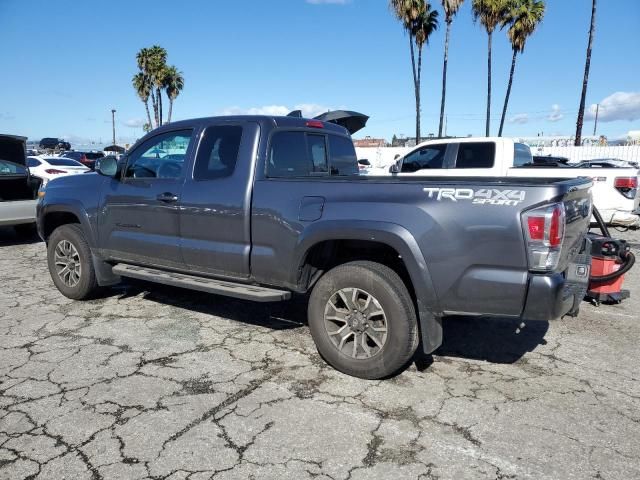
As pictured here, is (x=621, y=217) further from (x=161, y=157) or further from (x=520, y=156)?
(x=161, y=157)

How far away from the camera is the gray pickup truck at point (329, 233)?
301 centimetres

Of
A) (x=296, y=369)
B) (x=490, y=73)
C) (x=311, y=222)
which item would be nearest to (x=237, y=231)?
(x=311, y=222)

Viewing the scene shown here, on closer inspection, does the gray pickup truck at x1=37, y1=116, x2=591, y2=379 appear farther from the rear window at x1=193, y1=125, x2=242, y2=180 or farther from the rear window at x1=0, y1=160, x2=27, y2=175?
the rear window at x1=0, y1=160, x2=27, y2=175

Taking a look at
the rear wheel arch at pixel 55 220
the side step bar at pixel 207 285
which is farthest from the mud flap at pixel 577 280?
the rear wheel arch at pixel 55 220

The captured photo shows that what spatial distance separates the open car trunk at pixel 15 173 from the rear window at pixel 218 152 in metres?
6.07

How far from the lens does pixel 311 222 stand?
3627mm

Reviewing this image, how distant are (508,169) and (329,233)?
633 centimetres

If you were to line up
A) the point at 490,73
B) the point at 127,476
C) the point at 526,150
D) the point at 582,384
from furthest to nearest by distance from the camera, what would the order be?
the point at 490,73, the point at 526,150, the point at 582,384, the point at 127,476

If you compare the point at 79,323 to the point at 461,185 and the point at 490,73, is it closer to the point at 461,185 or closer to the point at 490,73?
the point at 461,185

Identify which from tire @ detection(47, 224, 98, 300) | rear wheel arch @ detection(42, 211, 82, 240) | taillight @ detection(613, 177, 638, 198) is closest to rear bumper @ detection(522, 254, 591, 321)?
tire @ detection(47, 224, 98, 300)

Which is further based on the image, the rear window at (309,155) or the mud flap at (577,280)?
the rear window at (309,155)

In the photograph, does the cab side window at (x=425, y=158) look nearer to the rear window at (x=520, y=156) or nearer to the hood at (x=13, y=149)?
the rear window at (x=520, y=156)

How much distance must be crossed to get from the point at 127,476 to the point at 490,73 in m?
36.9

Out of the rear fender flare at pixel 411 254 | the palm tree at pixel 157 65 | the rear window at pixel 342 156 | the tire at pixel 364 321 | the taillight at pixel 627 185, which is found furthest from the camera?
the palm tree at pixel 157 65
